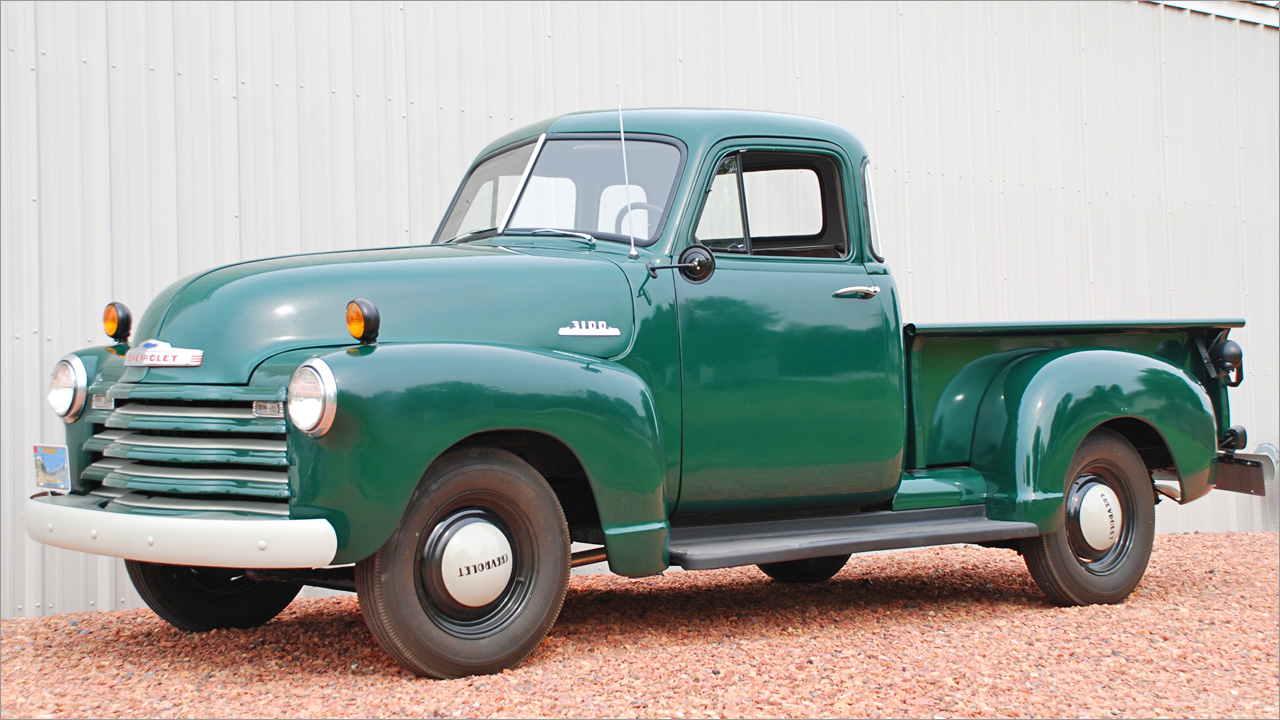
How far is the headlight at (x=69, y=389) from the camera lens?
14.6 feet

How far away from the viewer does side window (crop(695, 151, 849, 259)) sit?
5109mm

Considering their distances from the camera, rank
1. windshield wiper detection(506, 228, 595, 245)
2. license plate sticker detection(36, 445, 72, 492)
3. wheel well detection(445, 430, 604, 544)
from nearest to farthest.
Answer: wheel well detection(445, 430, 604, 544), license plate sticker detection(36, 445, 72, 492), windshield wiper detection(506, 228, 595, 245)

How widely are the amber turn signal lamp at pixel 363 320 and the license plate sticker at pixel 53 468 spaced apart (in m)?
1.33

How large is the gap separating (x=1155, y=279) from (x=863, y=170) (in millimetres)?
5894

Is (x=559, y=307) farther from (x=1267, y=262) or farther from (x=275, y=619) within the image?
(x=1267, y=262)

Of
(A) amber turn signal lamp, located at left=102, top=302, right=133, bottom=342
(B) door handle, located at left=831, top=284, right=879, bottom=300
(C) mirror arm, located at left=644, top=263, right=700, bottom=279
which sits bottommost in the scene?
(A) amber turn signal lamp, located at left=102, top=302, right=133, bottom=342

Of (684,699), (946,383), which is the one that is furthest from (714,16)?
(684,699)

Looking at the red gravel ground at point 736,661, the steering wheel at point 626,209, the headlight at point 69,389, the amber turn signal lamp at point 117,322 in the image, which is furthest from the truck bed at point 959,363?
the headlight at point 69,389

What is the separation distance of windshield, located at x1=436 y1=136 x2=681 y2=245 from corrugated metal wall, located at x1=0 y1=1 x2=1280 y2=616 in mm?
1911

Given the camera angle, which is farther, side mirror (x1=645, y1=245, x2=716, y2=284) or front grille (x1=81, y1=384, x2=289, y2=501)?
side mirror (x1=645, y1=245, x2=716, y2=284)

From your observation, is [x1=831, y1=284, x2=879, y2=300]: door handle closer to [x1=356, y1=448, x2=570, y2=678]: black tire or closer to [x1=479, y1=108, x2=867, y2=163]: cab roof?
[x1=479, y1=108, x2=867, y2=163]: cab roof

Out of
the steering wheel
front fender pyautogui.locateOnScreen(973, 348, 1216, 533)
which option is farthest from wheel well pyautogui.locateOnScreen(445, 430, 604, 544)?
front fender pyautogui.locateOnScreen(973, 348, 1216, 533)

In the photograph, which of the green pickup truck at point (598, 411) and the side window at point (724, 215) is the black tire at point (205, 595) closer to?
the green pickup truck at point (598, 411)

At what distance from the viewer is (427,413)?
3846mm
